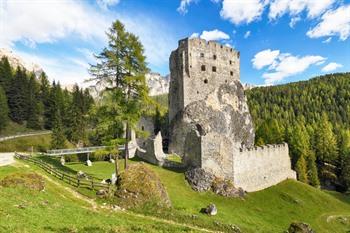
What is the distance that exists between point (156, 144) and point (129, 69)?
18.3m

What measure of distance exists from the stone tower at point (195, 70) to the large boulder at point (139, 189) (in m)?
31.4

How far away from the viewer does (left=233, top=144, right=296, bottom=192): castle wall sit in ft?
138

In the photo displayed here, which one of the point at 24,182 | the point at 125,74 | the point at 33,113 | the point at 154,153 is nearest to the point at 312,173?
the point at 154,153

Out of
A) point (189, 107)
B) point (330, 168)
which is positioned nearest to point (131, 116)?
point (189, 107)

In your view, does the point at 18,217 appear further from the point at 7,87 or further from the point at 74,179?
the point at 7,87

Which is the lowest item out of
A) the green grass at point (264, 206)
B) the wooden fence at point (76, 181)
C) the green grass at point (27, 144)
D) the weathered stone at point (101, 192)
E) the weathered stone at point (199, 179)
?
the green grass at point (264, 206)

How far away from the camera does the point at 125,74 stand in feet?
102

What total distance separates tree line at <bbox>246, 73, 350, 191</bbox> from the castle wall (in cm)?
1517

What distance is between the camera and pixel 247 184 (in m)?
42.9

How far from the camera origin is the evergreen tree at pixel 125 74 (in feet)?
99.2

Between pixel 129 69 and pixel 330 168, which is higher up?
pixel 129 69

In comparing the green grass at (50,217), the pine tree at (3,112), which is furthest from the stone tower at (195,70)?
the pine tree at (3,112)

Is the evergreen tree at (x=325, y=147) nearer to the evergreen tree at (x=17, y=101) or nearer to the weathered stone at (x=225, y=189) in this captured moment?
the weathered stone at (x=225, y=189)

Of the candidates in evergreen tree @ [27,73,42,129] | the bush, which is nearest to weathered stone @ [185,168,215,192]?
the bush
